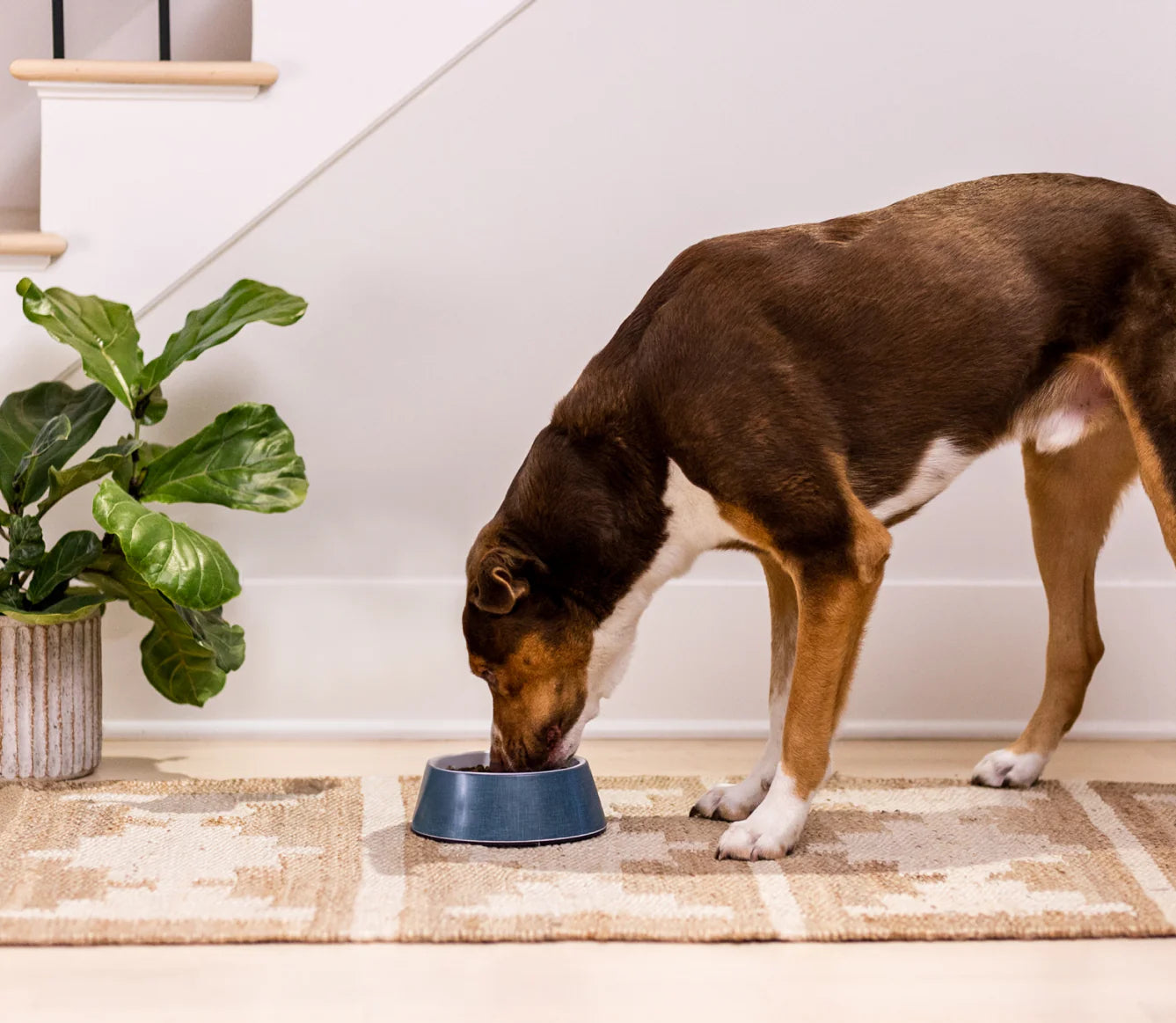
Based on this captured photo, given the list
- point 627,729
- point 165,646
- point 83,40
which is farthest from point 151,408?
point 83,40

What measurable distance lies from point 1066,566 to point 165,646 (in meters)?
1.71

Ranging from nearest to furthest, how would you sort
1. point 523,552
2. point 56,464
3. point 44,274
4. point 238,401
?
point 523,552, point 56,464, point 44,274, point 238,401

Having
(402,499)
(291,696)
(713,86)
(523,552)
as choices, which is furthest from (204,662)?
(713,86)

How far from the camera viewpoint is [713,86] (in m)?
2.91

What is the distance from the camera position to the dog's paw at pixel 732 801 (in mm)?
2225

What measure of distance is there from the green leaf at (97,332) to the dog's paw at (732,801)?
127 centimetres

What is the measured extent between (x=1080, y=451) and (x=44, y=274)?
2.06 metres

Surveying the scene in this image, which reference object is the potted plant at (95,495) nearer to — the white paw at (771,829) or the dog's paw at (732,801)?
the dog's paw at (732,801)

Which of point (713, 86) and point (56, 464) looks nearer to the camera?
point (56, 464)

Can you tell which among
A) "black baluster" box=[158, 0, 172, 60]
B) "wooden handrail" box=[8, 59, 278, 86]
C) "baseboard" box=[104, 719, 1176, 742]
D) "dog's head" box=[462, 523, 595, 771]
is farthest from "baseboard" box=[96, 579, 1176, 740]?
"black baluster" box=[158, 0, 172, 60]

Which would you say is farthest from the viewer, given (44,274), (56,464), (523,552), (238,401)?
(238,401)

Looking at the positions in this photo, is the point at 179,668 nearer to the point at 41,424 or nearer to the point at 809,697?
the point at 41,424

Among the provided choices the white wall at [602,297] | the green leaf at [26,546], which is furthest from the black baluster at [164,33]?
the green leaf at [26,546]

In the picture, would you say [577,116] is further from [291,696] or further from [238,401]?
[291,696]
